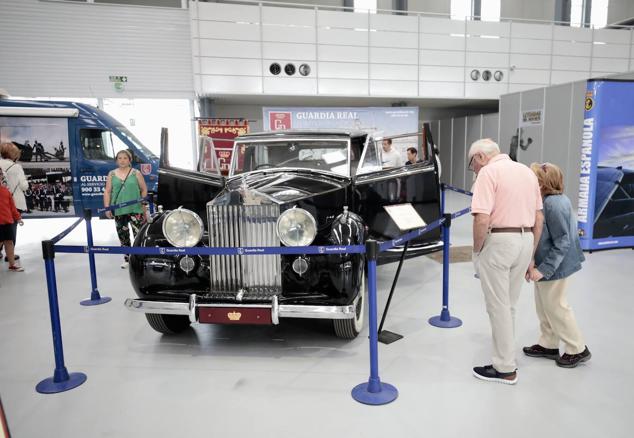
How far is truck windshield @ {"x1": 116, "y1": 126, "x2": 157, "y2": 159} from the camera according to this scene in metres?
9.60

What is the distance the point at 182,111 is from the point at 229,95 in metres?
1.61

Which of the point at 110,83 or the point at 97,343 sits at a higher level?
the point at 110,83

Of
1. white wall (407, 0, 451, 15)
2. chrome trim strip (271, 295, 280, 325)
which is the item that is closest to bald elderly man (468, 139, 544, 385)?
chrome trim strip (271, 295, 280, 325)

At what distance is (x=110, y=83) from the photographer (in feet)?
43.8

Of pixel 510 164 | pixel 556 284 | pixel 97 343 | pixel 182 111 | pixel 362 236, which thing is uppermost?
pixel 182 111

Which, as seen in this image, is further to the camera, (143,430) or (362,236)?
(362,236)

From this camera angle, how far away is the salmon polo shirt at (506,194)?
2762 mm

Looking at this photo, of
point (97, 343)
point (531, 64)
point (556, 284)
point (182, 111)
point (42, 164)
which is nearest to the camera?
point (556, 284)

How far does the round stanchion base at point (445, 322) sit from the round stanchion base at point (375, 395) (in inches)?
48.5

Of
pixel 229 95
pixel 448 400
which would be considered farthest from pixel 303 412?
pixel 229 95

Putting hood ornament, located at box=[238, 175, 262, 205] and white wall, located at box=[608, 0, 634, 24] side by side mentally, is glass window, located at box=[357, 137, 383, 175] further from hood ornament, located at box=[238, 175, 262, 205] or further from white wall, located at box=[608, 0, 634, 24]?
white wall, located at box=[608, 0, 634, 24]

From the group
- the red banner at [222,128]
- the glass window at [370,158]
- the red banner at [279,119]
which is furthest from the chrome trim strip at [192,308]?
the red banner at [279,119]

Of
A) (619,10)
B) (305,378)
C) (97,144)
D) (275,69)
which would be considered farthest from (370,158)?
(619,10)

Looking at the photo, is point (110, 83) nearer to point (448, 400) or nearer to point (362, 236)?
point (362, 236)
